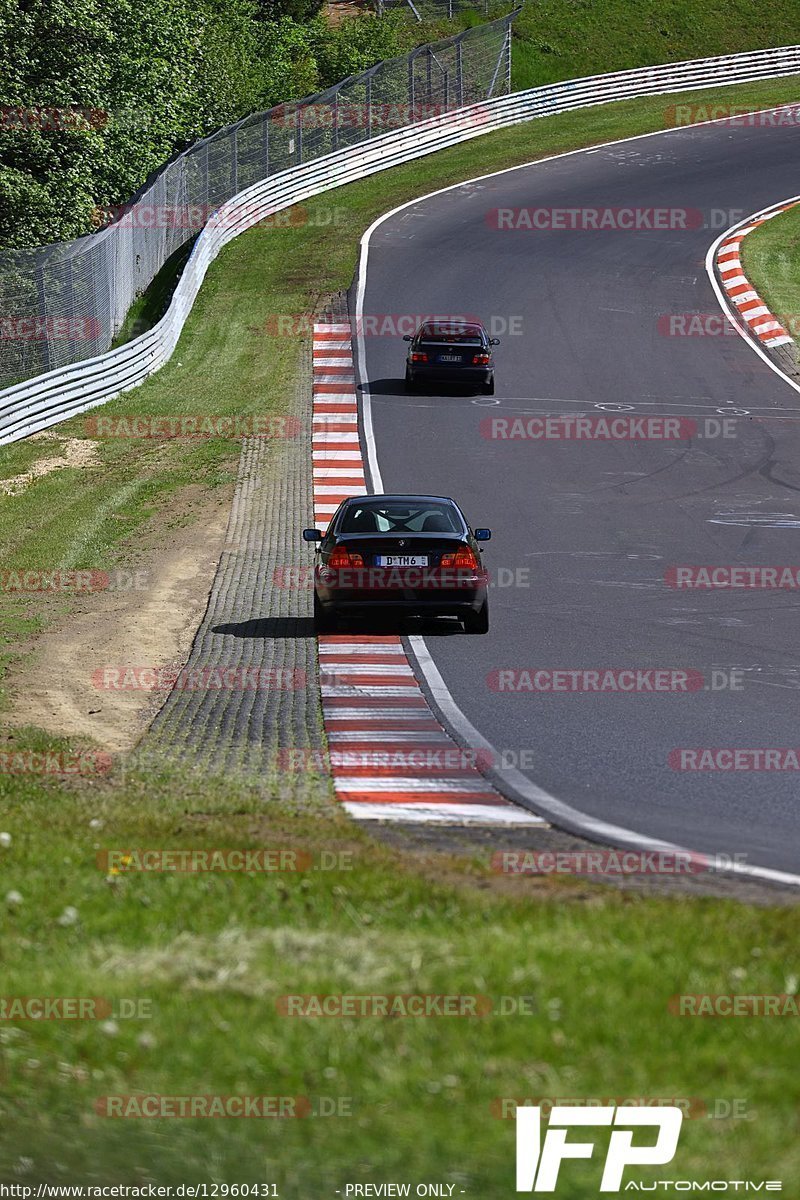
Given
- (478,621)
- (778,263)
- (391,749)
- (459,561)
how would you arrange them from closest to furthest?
(391,749), (459,561), (478,621), (778,263)

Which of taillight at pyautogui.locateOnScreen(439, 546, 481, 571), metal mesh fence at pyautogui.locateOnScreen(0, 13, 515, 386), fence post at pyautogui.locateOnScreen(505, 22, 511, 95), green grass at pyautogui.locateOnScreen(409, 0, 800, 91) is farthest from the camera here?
green grass at pyautogui.locateOnScreen(409, 0, 800, 91)

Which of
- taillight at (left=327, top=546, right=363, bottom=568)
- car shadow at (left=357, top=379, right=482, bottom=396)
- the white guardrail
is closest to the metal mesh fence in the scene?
Answer: the white guardrail

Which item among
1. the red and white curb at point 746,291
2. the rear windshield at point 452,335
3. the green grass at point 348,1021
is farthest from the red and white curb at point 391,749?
the red and white curb at point 746,291

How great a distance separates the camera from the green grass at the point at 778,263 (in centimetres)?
4041

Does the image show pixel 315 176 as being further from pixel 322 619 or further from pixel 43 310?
pixel 322 619

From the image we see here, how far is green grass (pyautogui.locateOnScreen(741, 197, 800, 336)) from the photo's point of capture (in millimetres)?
40406

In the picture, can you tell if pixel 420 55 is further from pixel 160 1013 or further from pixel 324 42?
pixel 160 1013

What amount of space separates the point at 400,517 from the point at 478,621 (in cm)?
146

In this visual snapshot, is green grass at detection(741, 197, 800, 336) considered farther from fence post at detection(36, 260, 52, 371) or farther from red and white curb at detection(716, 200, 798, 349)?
fence post at detection(36, 260, 52, 371)

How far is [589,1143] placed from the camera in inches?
199

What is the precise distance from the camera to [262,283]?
44000 millimetres

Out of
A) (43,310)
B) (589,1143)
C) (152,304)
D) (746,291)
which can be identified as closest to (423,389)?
(43,310)

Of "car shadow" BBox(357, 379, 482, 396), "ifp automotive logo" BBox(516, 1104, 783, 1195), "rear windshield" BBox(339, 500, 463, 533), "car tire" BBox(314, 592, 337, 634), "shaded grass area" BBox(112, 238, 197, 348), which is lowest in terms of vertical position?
"ifp automotive logo" BBox(516, 1104, 783, 1195)

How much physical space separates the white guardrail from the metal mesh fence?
0.55 meters
